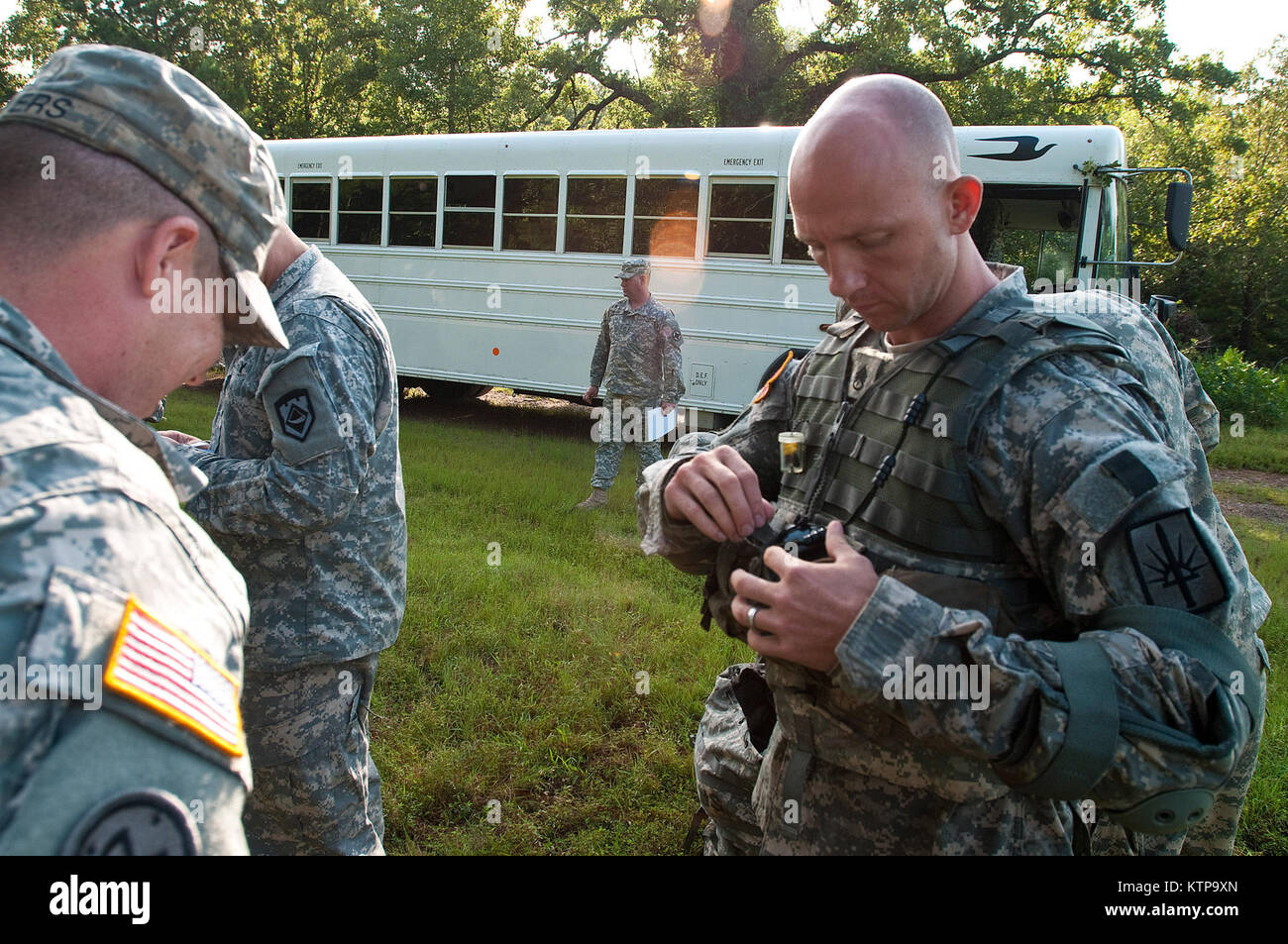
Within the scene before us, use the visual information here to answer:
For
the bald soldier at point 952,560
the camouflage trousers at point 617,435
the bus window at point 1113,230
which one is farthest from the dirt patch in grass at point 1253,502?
the bald soldier at point 952,560

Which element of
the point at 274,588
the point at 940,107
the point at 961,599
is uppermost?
the point at 940,107

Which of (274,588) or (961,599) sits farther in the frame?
(274,588)

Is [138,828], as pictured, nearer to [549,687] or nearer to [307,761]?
[307,761]

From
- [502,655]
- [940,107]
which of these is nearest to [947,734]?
[940,107]

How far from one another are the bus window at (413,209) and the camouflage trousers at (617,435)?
14.5ft

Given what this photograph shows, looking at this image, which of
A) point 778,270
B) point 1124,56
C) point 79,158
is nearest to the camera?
point 79,158

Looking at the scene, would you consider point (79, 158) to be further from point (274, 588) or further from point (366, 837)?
point (366, 837)

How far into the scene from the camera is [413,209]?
11008mm

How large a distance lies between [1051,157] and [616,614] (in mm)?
6203

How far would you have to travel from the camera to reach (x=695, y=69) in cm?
2011

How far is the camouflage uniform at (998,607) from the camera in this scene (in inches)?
48.9

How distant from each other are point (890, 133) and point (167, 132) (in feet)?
3.83

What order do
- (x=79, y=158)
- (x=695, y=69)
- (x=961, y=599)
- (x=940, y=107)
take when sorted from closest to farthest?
(x=79, y=158), (x=961, y=599), (x=940, y=107), (x=695, y=69)

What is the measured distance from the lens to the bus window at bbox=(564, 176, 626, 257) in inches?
385
